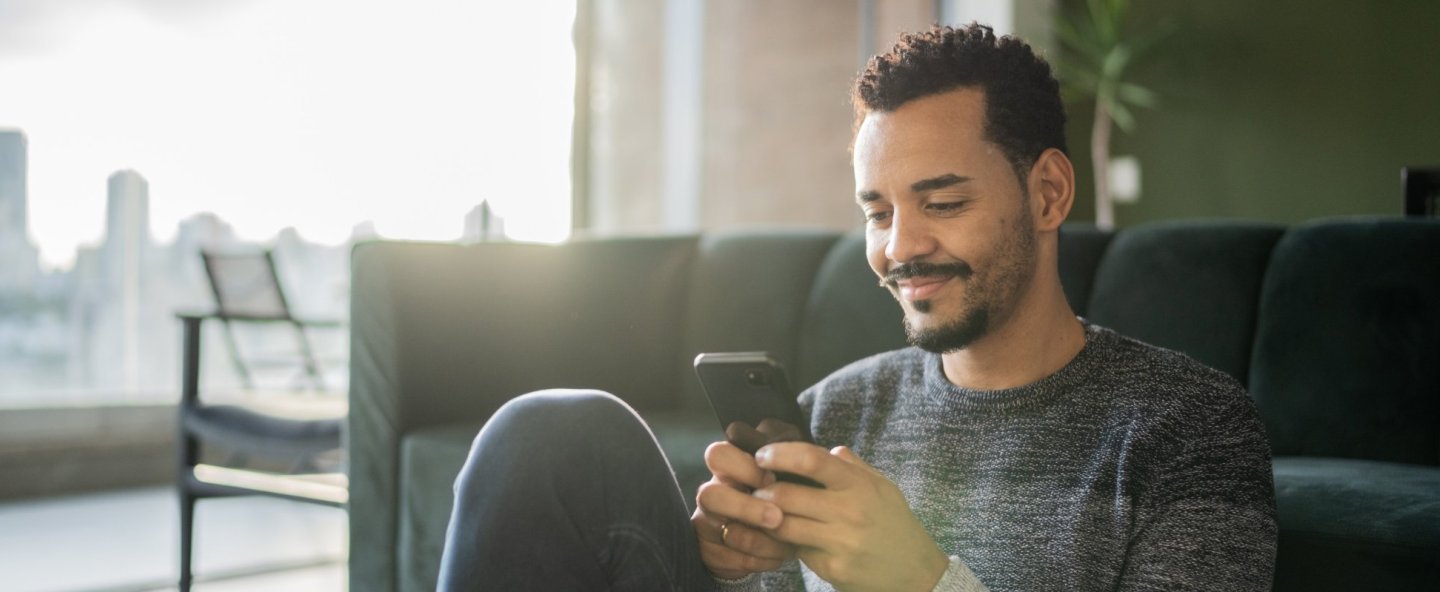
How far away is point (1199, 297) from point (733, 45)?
3.23 metres

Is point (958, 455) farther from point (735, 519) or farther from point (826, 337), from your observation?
point (826, 337)

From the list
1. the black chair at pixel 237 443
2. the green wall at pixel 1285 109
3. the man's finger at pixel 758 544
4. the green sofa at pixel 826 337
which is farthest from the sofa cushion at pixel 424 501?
the green wall at pixel 1285 109

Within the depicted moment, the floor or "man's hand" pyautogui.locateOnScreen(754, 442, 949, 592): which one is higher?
"man's hand" pyautogui.locateOnScreen(754, 442, 949, 592)

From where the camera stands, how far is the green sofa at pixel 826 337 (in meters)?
1.42

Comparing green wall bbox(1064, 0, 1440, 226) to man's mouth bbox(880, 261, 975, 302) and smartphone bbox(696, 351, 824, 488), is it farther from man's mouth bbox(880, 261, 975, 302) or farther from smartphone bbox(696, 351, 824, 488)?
smartphone bbox(696, 351, 824, 488)

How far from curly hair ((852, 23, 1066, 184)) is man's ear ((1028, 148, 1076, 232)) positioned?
0.04 ft

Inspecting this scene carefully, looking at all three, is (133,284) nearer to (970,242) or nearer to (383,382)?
(383,382)

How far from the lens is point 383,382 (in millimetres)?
1953

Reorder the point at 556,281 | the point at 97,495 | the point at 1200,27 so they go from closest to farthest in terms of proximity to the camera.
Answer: the point at 556,281, the point at 97,495, the point at 1200,27

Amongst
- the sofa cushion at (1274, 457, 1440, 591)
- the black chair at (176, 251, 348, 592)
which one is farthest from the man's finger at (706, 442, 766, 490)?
the black chair at (176, 251, 348, 592)

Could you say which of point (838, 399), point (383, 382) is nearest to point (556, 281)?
point (383, 382)

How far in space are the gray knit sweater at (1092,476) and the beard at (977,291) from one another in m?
0.08

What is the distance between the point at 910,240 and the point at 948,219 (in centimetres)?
4

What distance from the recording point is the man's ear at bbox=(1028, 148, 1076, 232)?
1072mm
